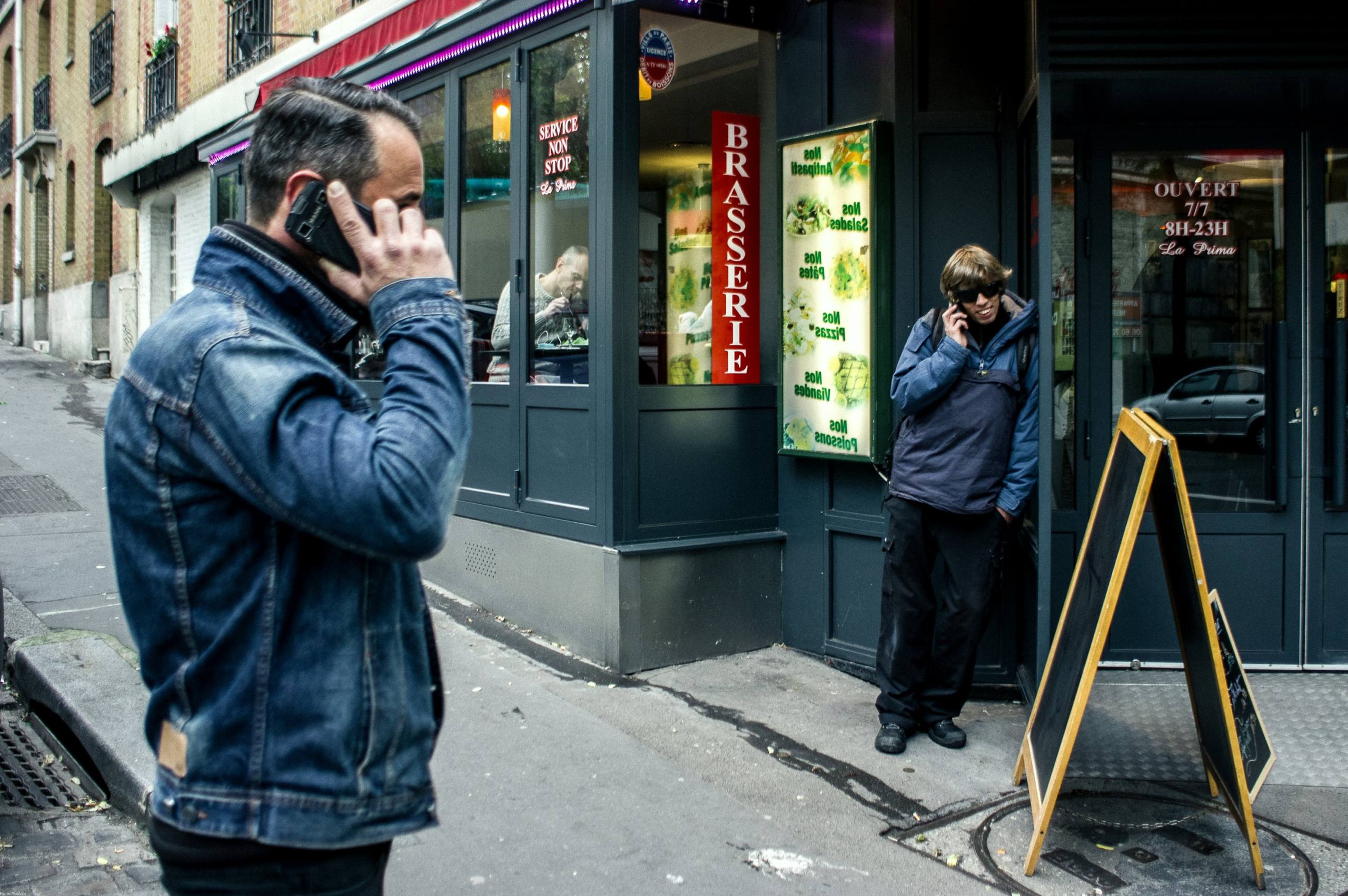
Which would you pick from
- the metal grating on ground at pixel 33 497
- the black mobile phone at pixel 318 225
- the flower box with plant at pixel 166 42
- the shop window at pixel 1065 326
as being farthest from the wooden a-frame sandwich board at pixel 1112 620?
the flower box with plant at pixel 166 42

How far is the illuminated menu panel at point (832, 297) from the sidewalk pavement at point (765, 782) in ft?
4.00

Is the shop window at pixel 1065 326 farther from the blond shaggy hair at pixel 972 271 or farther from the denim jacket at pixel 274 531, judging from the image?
the denim jacket at pixel 274 531

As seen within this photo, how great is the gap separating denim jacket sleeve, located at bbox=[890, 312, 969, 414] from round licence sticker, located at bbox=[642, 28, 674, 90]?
76.3 inches

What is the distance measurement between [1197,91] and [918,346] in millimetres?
1783

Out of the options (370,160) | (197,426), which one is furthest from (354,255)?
(197,426)

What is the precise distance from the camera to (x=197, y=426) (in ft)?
4.81

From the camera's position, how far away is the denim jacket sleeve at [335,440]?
1.43 m

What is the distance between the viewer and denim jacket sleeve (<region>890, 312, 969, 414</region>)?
185 inches

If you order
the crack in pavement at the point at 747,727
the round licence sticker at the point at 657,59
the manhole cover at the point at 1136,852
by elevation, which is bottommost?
the manhole cover at the point at 1136,852

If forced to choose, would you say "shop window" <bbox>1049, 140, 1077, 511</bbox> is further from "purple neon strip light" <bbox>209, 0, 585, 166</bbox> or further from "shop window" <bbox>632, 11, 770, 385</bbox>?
"purple neon strip light" <bbox>209, 0, 585, 166</bbox>

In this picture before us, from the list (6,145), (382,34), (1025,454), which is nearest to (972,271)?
(1025,454)

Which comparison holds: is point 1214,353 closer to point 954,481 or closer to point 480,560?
point 954,481

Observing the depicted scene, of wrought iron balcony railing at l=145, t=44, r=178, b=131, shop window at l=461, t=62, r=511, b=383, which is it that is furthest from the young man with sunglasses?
wrought iron balcony railing at l=145, t=44, r=178, b=131

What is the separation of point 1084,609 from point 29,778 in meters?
4.05
